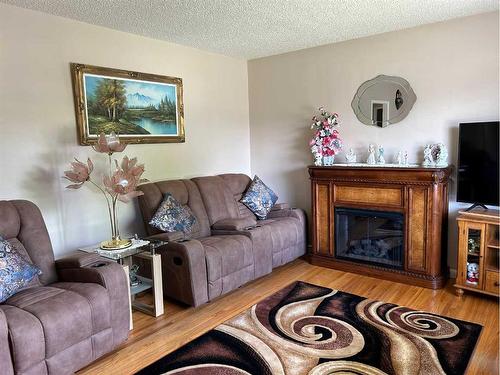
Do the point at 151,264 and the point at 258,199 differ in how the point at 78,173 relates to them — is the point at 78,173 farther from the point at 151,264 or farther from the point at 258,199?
the point at 258,199

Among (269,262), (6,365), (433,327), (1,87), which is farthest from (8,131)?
(433,327)

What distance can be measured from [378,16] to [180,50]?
210 centimetres

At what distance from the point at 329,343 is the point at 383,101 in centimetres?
253

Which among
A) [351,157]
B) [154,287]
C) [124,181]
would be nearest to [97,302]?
[154,287]

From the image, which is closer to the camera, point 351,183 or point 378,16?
point 378,16

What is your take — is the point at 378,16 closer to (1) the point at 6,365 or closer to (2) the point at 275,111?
(2) the point at 275,111

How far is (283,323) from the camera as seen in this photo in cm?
291

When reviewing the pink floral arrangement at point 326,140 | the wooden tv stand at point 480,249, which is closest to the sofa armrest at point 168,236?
the pink floral arrangement at point 326,140

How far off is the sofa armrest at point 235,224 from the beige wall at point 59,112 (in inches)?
31.8

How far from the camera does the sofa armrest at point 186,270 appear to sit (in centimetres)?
308

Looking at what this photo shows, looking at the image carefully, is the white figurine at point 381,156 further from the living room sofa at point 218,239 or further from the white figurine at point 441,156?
the living room sofa at point 218,239

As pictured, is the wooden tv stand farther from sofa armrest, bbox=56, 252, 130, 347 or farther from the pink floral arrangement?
sofa armrest, bbox=56, 252, 130, 347

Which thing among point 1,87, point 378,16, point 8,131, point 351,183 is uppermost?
point 378,16

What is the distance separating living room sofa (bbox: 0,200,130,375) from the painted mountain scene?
43.0 inches
